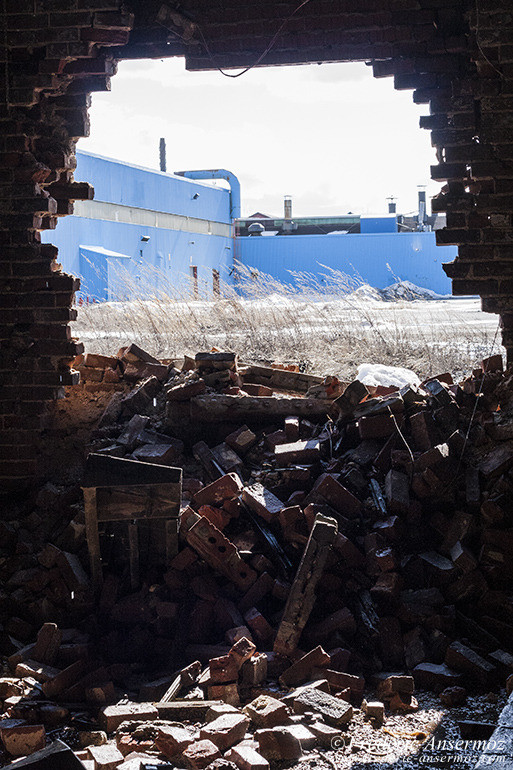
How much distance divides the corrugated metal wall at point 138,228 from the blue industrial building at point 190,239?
31 mm

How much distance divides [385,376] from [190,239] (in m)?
20.5

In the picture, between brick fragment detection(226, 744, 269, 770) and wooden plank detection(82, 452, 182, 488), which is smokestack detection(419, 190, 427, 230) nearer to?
wooden plank detection(82, 452, 182, 488)

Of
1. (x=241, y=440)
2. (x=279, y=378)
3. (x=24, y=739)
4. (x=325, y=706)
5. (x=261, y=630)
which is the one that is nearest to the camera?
(x=24, y=739)

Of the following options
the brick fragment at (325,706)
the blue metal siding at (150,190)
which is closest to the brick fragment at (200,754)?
the brick fragment at (325,706)

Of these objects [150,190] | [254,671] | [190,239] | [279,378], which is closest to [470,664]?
[254,671]

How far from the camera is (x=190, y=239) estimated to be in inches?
1037

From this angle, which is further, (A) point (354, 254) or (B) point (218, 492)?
(A) point (354, 254)

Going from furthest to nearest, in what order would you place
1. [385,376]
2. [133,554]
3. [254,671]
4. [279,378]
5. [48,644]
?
[385,376], [279,378], [133,554], [48,644], [254,671]

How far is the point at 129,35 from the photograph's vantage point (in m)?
5.70

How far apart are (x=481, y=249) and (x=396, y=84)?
1442 millimetres

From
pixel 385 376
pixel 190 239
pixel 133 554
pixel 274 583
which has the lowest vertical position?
pixel 274 583

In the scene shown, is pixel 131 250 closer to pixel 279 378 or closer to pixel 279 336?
pixel 279 336

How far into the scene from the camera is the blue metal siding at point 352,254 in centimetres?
3025

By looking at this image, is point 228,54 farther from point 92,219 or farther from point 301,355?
point 92,219
